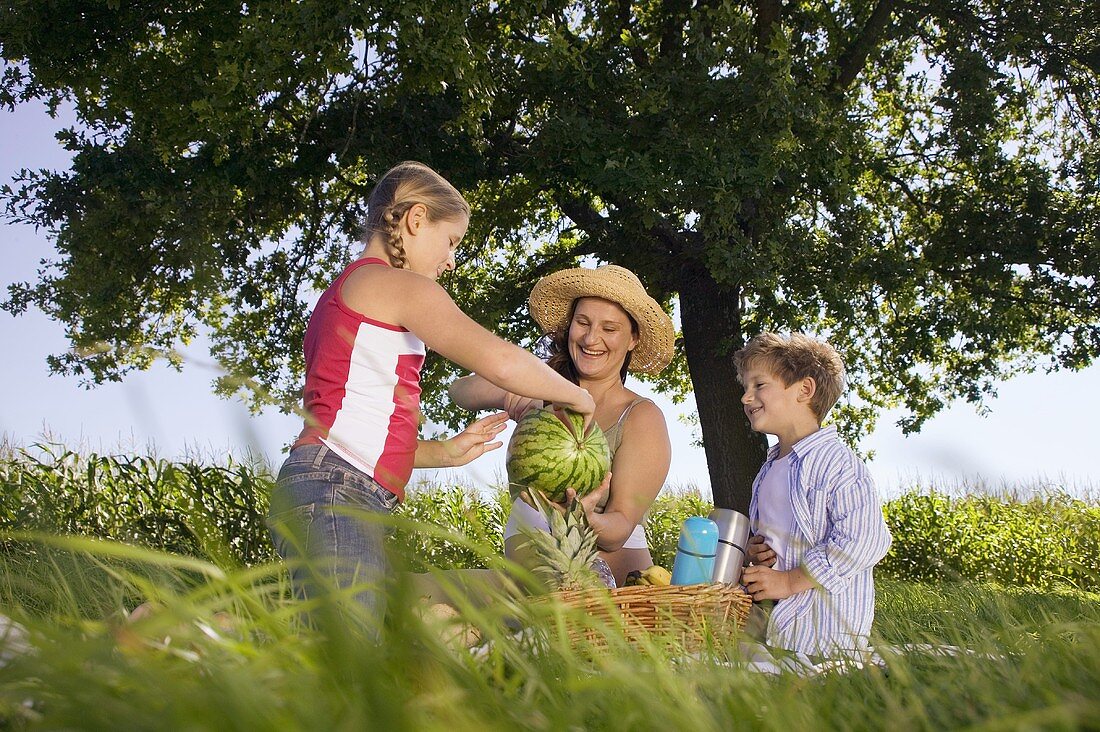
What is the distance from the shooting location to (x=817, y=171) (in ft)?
35.7

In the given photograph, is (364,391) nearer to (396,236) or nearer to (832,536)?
(396,236)

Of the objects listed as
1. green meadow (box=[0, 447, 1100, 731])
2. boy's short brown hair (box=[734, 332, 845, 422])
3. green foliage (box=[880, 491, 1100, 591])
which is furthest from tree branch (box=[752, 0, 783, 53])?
green meadow (box=[0, 447, 1100, 731])

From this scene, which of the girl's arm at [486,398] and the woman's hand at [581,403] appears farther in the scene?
the girl's arm at [486,398]

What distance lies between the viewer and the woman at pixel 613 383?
464cm

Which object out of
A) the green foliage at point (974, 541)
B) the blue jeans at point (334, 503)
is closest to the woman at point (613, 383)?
the blue jeans at point (334, 503)

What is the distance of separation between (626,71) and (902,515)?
29.1 ft

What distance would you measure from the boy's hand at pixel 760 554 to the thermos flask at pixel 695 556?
1.44 ft

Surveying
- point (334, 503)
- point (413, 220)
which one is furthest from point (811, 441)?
point (334, 503)

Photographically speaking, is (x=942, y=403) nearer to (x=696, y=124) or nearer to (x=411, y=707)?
(x=696, y=124)

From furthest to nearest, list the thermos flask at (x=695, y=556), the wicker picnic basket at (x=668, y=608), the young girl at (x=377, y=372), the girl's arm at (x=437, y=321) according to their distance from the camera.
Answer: the thermos flask at (x=695, y=556)
the girl's arm at (x=437, y=321)
the young girl at (x=377, y=372)
the wicker picnic basket at (x=668, y=608)

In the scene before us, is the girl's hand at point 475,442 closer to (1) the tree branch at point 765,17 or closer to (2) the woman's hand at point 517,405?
A: (2) the woman's hand at point 517,405

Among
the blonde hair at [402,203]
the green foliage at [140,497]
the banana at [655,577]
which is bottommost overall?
the banana at [655,577]

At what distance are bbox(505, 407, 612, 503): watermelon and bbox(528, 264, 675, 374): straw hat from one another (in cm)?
119

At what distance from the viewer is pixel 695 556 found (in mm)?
3582
